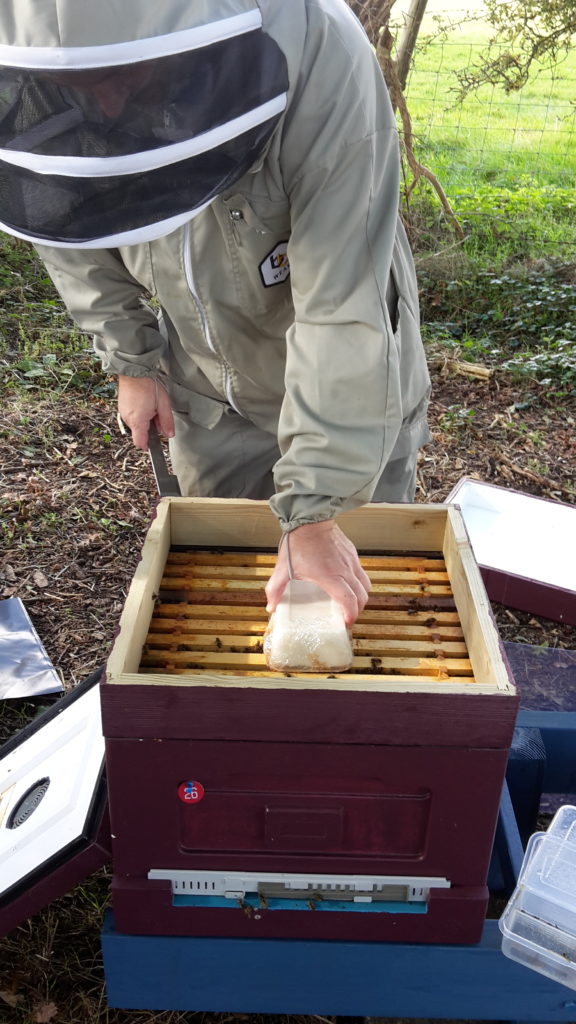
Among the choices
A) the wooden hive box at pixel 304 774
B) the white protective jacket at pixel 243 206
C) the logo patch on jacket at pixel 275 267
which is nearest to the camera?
the white protective jacket at pixel 243 206

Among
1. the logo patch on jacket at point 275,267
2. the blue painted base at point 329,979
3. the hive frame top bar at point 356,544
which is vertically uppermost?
the logo patch on jacket at point 275,267

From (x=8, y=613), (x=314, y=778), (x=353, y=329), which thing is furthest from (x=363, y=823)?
(x=8, y=613)

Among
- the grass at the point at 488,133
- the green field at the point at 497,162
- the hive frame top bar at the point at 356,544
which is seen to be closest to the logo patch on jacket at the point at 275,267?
the hive frame top bar at the point at 356,544

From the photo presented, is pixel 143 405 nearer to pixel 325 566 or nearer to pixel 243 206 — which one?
pixel 243 206

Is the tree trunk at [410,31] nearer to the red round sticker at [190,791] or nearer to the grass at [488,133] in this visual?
the grass at [488,133]

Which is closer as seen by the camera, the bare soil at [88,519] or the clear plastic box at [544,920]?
the clear plastic box at [544,920]

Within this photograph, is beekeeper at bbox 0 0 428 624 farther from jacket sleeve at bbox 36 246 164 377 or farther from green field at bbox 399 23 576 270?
green field at bbox 399 23 576 270

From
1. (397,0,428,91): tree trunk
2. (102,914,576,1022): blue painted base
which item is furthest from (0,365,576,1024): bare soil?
(397,0,428,91): tree trunk

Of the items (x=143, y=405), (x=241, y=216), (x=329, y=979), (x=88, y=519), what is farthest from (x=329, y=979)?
(x=88, y=519)

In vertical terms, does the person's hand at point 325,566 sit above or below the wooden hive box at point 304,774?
above
